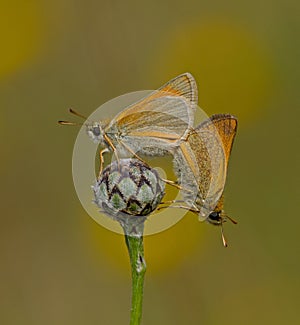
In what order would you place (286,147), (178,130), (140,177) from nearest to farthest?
(140,177) → (178,130) → (286,147)

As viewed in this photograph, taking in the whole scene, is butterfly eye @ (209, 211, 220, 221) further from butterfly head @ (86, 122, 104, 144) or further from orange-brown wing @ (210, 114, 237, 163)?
butterfly head @ (86, 122, 104, 144)

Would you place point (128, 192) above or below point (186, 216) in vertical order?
above

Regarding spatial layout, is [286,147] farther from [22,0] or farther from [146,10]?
[22,0]

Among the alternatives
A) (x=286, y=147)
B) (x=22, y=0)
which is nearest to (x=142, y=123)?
(x=286, y=147)

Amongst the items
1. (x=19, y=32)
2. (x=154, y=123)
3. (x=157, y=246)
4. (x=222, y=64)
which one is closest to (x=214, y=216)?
(x=154, y=123)

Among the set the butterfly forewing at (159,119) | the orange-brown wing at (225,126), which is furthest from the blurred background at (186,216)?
the orange-brown wing at (225,126)

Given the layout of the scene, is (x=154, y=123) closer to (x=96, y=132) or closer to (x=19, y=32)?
(x=96, y=132)

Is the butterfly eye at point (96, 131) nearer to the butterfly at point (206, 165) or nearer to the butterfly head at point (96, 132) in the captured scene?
the butterfly head at point (96, 132)
